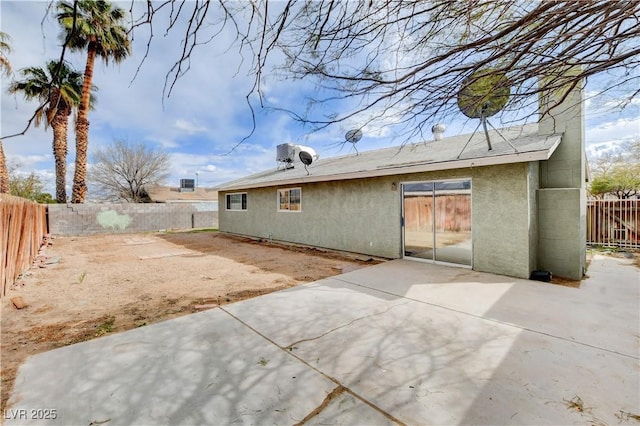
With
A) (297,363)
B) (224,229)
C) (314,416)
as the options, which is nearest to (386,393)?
(314,416)

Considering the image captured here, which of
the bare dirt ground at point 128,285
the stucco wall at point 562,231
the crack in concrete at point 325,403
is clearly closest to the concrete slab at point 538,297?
the stucco wall at point 562,231

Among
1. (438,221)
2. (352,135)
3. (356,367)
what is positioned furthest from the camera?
(438,221)

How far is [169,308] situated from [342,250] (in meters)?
6.12

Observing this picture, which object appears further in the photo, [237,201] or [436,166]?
[237,201]

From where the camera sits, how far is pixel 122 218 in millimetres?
16922

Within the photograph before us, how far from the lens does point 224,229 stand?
54.3 feet

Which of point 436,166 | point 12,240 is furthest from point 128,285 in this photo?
point 436,166

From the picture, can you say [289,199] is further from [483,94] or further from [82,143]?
[82,143]

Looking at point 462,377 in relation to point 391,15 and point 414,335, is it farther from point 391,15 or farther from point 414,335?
point 391,15

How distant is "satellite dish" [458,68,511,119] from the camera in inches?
114

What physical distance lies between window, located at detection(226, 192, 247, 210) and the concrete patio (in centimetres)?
1059

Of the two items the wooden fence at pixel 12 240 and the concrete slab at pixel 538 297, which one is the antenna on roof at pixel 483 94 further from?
the wooden fence at pixel 12 240

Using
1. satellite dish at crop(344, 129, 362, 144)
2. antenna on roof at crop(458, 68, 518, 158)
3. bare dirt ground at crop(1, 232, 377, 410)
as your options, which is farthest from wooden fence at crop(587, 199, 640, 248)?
satellite dish at crop(344, 129, 362, 144)

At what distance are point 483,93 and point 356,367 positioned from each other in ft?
10.2
